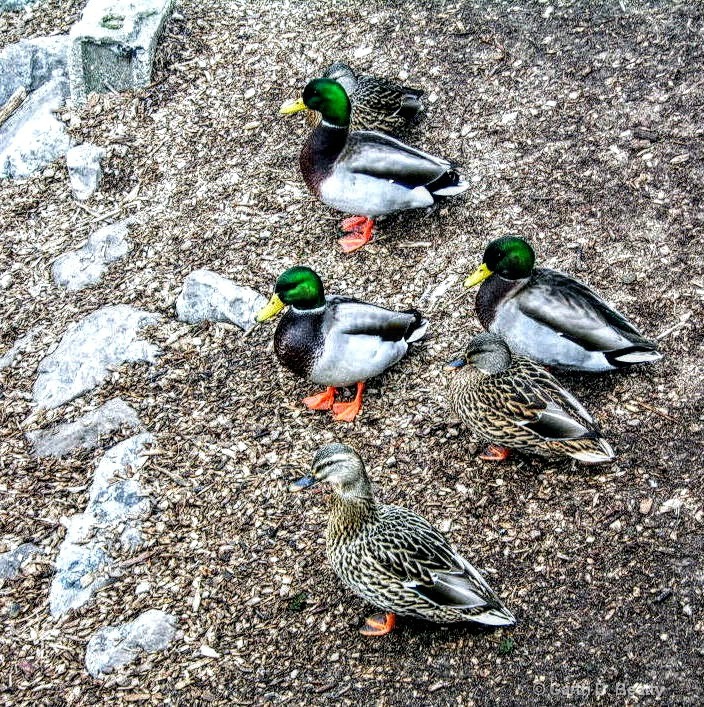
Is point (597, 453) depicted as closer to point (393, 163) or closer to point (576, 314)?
point (576, 314)

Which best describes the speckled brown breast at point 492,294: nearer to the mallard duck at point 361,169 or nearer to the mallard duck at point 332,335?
the mallard duck at point 332,335

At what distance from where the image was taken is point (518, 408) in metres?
4.45

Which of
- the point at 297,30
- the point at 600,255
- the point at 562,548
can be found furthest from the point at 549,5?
the point at 562,548

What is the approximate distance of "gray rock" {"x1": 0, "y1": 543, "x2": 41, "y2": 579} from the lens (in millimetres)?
4629

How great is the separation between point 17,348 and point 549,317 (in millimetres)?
3351

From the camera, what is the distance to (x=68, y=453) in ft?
16.9

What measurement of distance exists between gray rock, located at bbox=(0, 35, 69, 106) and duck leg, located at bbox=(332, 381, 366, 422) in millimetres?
4693

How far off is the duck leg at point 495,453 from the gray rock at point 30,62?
17.9 feet

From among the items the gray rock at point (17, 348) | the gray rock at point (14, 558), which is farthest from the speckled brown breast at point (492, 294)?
the gray rock at point (17, 348)

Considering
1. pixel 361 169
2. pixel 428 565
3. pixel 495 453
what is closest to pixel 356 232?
pixel 361 169

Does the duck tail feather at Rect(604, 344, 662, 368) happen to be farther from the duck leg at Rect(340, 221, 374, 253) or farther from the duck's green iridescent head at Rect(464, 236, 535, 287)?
the duck leg at Rect(340, 221, 374, 253)

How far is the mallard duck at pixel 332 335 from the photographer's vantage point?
4.98m

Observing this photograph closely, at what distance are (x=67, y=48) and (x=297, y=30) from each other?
2.00 m

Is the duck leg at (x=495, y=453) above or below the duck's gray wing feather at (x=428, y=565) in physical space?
below
